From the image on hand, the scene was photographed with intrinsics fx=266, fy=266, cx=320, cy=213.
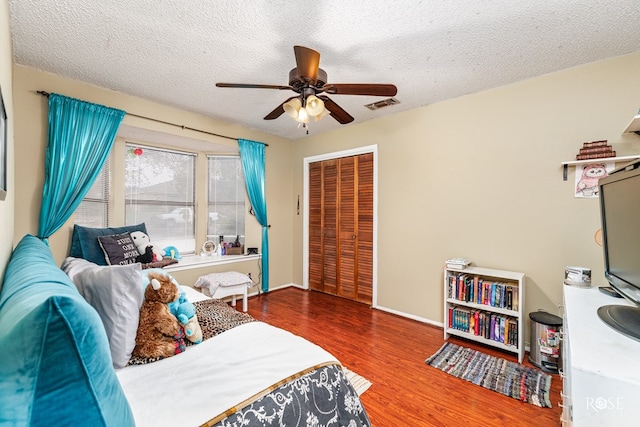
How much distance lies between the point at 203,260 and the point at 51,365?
320cm

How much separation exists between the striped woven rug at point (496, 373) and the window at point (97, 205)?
11.9 feet

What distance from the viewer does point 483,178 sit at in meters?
2.73

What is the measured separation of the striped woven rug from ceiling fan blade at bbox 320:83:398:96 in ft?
7.32

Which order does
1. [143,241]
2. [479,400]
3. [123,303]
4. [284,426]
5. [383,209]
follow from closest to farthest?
[284,426]
[123,303]
[479,400]
[143,241]
[383,209]

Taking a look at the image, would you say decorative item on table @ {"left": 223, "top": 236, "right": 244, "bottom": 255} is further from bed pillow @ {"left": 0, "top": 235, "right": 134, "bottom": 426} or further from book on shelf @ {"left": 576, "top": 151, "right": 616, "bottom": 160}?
book on shelf @ {"left": 576, "top": 151, "right": 616, "bottom": 160}

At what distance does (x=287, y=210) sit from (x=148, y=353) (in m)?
3.36

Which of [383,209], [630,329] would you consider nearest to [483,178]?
[383,209]

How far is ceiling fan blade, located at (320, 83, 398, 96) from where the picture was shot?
1.87 metres

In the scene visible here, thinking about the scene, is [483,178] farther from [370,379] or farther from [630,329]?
[370,379]

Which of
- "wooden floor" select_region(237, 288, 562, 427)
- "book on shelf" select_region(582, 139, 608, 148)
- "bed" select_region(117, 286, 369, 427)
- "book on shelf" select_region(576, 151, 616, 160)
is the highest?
"book on shelf" select_region(582, 139, 608, 148)

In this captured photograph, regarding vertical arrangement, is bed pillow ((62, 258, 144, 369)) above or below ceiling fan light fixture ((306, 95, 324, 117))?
below

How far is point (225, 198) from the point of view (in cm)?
400

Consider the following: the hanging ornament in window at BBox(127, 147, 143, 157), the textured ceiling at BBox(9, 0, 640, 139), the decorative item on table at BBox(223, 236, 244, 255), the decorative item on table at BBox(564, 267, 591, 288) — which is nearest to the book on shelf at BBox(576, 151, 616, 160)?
the textured ceiling at BBox(9, 0, 640, 139)

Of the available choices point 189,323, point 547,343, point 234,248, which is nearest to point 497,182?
point 547,343
